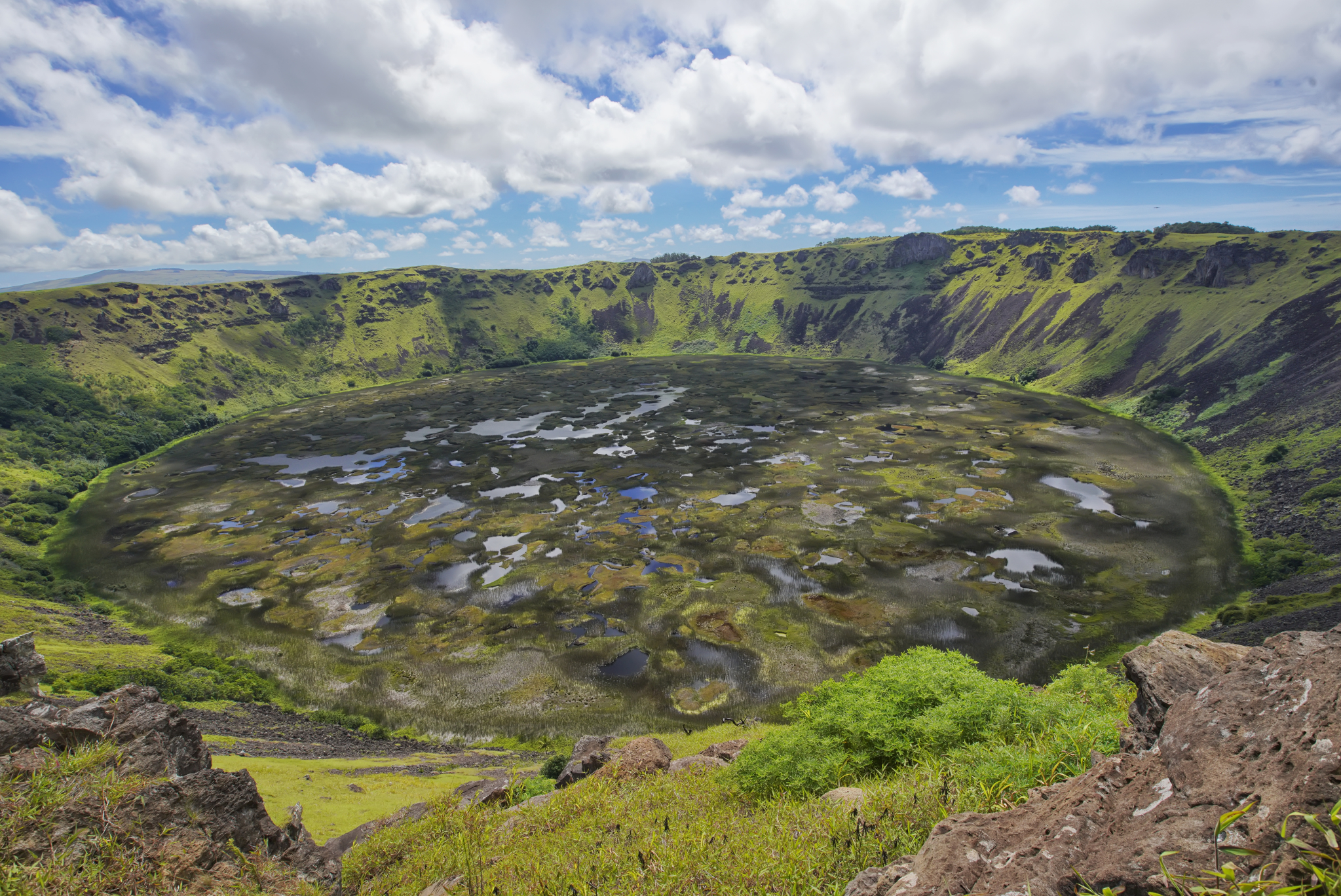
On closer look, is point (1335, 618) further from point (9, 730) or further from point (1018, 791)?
point (9, 730)

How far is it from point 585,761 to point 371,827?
10.9 meters

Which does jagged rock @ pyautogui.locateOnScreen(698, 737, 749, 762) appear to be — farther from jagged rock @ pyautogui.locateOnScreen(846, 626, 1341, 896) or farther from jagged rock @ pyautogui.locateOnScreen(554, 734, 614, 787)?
jagged rock @ pyautogui.locateOnScreen(846, 626, 1341, 896)

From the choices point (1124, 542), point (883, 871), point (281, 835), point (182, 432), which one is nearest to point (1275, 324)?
point (1124, 542)

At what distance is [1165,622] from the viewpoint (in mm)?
54344

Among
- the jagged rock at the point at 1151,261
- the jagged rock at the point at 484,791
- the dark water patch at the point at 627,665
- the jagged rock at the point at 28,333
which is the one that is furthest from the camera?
the jagged rock at the point at 1151,261

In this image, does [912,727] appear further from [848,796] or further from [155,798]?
[155,798]

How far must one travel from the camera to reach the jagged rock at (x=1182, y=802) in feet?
21.7

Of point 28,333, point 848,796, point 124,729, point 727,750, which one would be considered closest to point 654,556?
point 727,750

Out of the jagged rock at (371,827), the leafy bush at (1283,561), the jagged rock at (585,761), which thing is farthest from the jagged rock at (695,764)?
the leafy bush at (1283,561)

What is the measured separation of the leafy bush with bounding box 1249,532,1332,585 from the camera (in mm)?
59125

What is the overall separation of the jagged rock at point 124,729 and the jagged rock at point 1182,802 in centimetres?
1996

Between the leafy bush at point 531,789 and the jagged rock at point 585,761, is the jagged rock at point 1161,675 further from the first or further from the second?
the leafy bush at point 531,789

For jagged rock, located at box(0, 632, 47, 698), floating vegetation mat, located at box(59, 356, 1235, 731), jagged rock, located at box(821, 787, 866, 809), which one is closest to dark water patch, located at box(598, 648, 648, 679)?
floating vegetation mat, located at box(59, 356, 1235, 731)

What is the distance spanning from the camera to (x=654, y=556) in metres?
71.2
